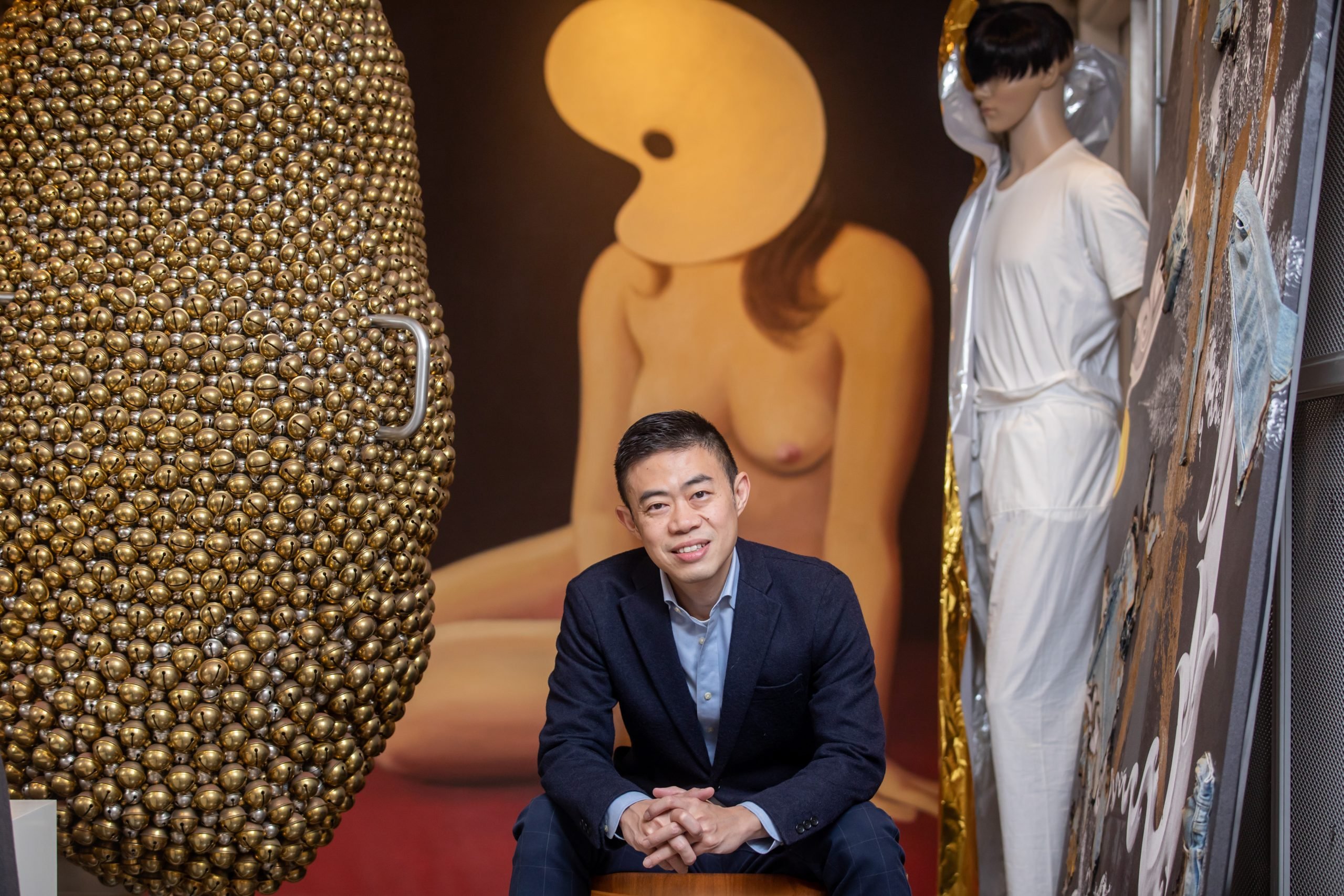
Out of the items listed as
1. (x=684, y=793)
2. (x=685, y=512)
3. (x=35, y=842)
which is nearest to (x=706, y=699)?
(x=684, y=793)

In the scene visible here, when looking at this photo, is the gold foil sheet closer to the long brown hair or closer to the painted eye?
the long brown hair

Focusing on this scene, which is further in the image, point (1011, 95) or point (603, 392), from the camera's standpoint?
point (603, 392)

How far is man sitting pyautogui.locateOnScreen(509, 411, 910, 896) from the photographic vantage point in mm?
1428

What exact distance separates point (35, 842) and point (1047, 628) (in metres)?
1.62

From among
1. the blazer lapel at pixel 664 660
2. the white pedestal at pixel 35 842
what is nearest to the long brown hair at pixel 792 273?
the blazer lapel at pixel 664 660

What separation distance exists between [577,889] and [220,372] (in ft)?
2.74

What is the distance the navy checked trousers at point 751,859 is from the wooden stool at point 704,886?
0.08ft

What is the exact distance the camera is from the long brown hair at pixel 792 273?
9.06ft

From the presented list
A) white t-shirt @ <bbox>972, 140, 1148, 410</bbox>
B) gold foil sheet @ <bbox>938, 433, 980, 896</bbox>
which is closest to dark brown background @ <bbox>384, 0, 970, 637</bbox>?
gold foil sheet @ <bbox>938, 433, 980, 896</bbox>

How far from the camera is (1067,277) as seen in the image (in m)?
2.08

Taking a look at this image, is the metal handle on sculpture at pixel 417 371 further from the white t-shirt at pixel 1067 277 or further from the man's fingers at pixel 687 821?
the white t-shirt at pixel 1067 277

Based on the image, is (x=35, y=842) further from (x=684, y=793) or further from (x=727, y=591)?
(x=727, y=591)

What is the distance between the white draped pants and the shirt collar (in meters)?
0.69

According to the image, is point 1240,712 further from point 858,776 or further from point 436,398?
point 436,398
